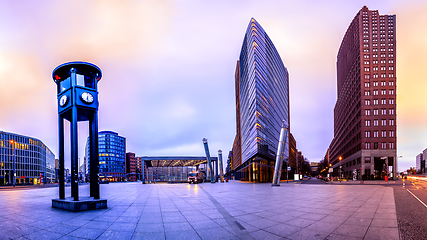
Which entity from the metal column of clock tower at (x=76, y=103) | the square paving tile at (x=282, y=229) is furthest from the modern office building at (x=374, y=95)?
the metal column of clock tower at (x=76, y=103)

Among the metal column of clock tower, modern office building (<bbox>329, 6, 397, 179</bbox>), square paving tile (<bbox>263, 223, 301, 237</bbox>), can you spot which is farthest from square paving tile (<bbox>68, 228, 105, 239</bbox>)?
modern office building (<bbox>329, 6, 397, 179</bbox>)

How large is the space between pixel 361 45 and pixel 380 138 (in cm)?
3738

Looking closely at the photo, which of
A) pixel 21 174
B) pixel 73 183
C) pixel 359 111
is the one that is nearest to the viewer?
pixel 73 183

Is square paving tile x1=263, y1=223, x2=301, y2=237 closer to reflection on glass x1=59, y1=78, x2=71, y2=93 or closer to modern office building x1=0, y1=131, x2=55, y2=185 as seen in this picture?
reflection on glass x1=59, y1=78, x2=71, y2=93

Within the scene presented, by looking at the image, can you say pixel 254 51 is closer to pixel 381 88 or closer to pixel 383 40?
pixel 381 88

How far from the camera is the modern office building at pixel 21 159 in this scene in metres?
96.2

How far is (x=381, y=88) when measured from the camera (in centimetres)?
8294

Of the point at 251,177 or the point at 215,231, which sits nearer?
the point at 215,231

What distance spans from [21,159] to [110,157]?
7968 cm

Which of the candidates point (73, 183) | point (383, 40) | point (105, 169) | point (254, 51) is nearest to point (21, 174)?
point (105, 169)

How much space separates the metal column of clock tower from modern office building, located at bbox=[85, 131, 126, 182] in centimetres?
17864

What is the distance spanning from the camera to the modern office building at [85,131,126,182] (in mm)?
177250

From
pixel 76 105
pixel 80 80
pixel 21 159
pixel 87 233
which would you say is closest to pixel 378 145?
pixel 80 80

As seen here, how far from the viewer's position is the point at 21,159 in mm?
103688
